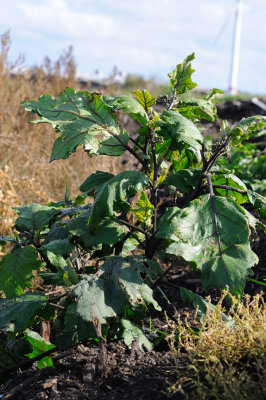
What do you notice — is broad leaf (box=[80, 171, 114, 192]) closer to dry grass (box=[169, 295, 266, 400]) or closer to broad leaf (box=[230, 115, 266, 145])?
broad leaf (box=[230, 115, 266, 145])

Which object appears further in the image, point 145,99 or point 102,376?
point 145,99

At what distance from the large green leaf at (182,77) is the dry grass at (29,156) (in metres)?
1.18

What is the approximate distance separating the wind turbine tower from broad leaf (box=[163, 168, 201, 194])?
1253 centimetres

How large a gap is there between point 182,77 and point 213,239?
765 mm

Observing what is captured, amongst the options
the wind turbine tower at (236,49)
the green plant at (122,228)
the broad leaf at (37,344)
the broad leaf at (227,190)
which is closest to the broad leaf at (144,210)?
the green plant at (122,228)

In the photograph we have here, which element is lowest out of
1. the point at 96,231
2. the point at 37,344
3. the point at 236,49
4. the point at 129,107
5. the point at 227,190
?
the point at 37,344

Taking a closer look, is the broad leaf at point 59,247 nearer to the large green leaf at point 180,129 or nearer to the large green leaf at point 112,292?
the large green leaf at point 112,292

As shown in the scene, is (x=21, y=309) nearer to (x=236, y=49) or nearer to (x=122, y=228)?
(x=122, y=228)

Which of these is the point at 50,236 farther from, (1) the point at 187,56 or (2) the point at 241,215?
(1) the point at 187,56

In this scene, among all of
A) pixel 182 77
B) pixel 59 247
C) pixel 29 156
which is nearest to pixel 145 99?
pixel 182 77

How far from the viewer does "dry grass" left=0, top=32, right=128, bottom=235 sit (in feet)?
12.4

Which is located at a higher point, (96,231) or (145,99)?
(145,99)

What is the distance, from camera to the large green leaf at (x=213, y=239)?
1.79 metres

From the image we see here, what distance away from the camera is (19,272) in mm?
2117
